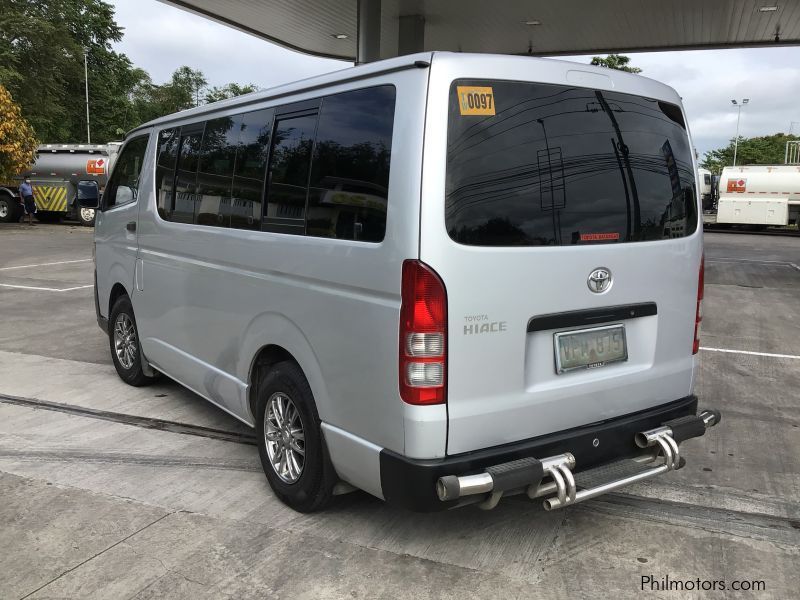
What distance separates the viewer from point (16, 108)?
24938 millimetres

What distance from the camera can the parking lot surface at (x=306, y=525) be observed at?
3.05 metres

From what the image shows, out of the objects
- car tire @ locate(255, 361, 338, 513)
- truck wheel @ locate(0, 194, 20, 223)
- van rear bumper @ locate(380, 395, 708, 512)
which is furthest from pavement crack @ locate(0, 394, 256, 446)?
truck wheel @ locate(0, 194, 20, 223)

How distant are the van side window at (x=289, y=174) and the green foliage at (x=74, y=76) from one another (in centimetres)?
3102

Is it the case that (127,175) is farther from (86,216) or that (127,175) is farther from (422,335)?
(86,216)

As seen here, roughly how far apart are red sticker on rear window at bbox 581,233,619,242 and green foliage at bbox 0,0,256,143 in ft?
106

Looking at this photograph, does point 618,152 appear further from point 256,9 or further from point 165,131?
point 256,9

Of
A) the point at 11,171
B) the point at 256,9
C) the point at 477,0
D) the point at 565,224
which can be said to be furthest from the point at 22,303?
the point at 11,171

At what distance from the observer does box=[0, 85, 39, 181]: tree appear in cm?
2417

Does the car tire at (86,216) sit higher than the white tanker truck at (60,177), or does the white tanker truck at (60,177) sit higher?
the white tanker truck at (60,177)

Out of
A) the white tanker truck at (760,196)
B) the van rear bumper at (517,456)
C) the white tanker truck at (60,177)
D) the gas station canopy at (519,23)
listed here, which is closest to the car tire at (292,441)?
the van rear bumper at (517,456)

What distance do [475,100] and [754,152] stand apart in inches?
3210

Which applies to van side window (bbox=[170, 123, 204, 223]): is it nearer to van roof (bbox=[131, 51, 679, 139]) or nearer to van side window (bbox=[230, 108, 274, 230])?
van roof (bbox=[131, 51, 679, 139])

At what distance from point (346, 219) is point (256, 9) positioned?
1412 centimetres

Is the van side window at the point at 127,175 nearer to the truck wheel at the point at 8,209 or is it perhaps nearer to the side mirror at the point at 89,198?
the side mirror at the point at 89,198
